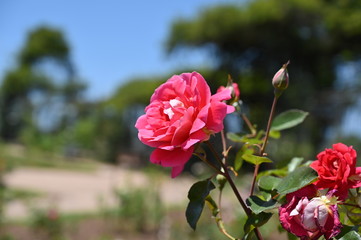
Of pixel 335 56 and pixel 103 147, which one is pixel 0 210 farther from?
pixel 103 147

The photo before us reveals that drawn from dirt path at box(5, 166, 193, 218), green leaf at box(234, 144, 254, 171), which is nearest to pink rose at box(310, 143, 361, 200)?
green leaf at box(234, 144, 254, 171)

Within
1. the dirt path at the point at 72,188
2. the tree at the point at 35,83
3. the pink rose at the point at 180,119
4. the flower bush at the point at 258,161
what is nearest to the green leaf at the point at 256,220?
the flower bush at the point at 258,161

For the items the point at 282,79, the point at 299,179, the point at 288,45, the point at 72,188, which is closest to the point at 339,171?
the point at 299,179

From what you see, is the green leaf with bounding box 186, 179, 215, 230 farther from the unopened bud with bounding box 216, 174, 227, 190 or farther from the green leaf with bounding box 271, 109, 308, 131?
the green leaf with bounding box 271, 109, 308, 131

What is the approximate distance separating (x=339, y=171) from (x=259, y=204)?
0.10 metres

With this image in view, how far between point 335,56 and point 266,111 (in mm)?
2375

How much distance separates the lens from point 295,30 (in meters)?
9.73

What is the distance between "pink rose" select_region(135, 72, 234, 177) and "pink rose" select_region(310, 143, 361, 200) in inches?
4.9

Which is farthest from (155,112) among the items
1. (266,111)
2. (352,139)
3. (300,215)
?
(266,111)

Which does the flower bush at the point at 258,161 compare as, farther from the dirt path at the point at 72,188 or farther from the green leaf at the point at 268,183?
the dirt path at the point at 72,188

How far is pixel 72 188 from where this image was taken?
7965 mm

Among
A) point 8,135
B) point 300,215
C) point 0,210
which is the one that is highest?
point 300,215

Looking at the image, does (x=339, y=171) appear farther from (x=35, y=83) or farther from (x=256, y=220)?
(x=35, y=83)

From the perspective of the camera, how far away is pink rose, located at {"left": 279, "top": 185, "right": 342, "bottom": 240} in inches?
15.9
